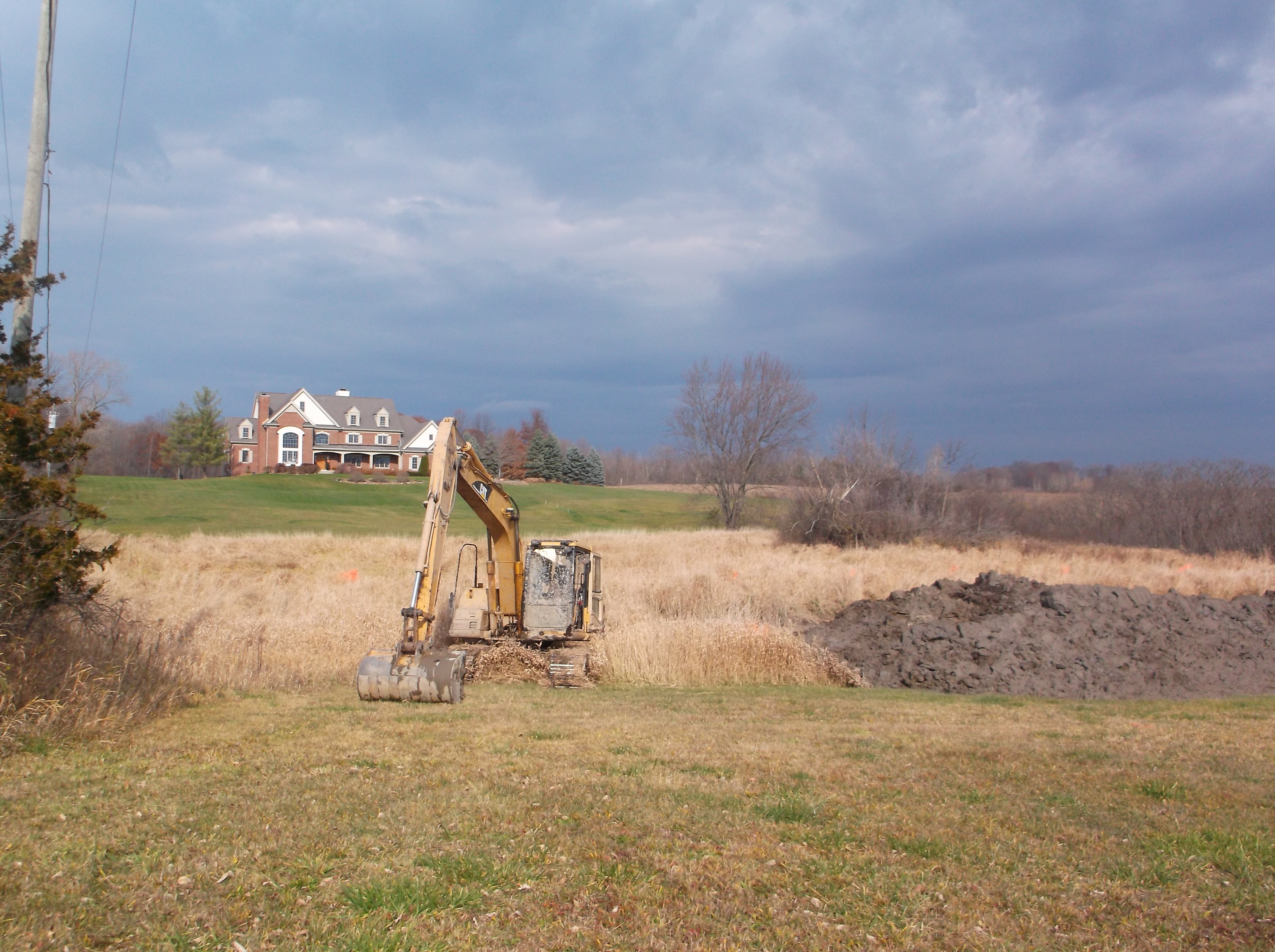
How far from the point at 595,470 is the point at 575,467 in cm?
561

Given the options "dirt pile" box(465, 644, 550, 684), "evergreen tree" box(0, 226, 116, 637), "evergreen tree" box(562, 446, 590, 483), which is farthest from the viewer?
"evergreen tree" box(562, 446, 590, 483)

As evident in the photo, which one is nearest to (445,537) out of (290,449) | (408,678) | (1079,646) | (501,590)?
(501,590)

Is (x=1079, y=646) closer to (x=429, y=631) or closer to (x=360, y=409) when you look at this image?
(x=429, y=631)

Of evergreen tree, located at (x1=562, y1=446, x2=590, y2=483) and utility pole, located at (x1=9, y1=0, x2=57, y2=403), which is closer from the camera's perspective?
utility pole, located at (x1=9, y1=0, x2=57, y2=403)

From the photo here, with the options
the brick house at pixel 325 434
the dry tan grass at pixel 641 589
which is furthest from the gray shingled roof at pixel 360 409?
the dry tan grass at pixel 641 589

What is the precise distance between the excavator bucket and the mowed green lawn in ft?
85.7

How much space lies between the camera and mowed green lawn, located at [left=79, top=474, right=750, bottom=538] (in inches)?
1651

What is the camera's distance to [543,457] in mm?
96562

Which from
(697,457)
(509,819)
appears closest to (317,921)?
(509,819)

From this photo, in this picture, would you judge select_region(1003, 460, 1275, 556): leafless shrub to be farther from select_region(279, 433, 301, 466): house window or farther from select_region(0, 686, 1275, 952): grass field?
select_region(279, 433, 301, 466): house window

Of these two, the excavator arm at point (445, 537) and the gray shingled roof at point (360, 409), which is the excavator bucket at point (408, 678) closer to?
the excavator arm at point (445, 537)

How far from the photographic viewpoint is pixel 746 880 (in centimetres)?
505

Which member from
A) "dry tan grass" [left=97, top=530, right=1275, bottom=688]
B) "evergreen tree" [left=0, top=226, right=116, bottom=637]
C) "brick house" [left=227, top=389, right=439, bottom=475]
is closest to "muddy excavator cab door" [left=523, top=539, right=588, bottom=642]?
"dry tan grass" [left=97, top=530, right=1275, bottom=688]

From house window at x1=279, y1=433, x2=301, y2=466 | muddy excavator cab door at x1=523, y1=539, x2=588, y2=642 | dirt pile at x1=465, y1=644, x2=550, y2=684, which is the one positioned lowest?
dirt pile at x1=465, y1=644, x2=550, y2=684
